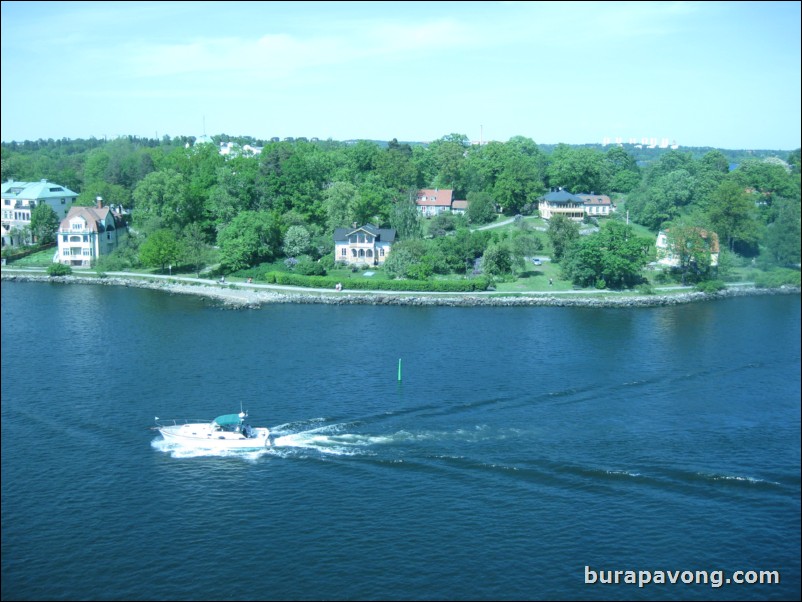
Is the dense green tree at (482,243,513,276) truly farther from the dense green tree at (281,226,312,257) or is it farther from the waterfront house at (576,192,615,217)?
the waterfront house at (576,192,615,217)

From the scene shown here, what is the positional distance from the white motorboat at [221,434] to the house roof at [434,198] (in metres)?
32.0

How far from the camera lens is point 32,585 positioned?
10.8 m

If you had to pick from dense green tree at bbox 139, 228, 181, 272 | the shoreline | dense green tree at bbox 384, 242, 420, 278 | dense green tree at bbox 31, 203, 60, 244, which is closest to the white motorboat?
the shoreline

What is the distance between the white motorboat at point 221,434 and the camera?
50.0ft

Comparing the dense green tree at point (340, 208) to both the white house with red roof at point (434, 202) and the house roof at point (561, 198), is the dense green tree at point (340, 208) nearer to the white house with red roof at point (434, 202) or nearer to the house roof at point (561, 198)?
the white house with red roof at point (434, 202)

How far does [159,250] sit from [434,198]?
18784 millimetres

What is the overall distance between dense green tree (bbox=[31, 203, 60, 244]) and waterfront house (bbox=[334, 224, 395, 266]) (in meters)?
14.2

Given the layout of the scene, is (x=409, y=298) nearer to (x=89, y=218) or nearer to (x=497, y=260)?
(x=497, y=260)

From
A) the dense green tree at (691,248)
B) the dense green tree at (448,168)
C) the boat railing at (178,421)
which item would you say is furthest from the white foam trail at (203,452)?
the dense green tree at (448,168)

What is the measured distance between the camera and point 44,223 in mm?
35812

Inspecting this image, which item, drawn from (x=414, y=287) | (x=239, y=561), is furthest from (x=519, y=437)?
(x=414, y=287)

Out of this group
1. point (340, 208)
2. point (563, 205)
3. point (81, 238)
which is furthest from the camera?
point (563, 205)

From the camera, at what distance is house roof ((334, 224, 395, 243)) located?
117 feet

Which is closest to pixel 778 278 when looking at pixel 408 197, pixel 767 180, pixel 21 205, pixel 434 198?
pixel 767 180
